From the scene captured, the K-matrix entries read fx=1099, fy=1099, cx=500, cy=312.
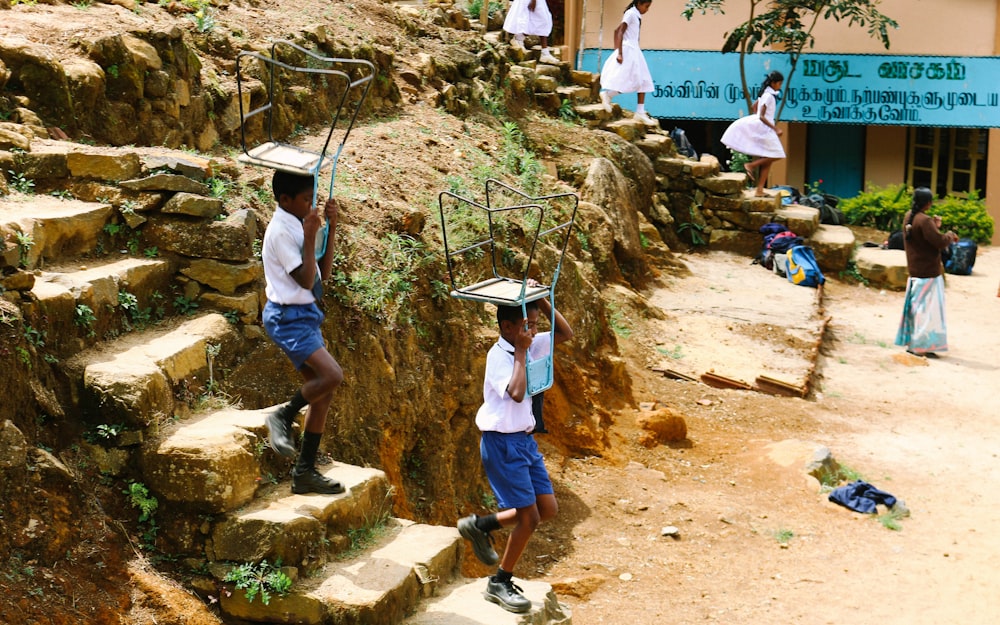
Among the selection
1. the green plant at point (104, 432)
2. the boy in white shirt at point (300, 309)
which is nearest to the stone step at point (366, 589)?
the boy in white shirt at point (300, 309)

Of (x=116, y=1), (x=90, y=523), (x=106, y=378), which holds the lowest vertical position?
(x=90, y=523)

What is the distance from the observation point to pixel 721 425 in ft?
31.8

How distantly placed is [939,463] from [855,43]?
1061cm

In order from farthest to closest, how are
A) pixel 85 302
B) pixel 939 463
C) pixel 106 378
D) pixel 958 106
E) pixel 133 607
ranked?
1. pixel 958 106
2. pixel 939 463
3. pixel 85 302
4. pixel 106 378
5. pixel 133 607

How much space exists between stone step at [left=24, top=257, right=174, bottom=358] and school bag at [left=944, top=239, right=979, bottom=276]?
12.5 m

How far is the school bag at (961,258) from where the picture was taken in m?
15.4

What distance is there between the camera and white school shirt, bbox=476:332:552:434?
16.5 feet

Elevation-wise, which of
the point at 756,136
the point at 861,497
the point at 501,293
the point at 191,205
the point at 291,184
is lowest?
the point at 861,497

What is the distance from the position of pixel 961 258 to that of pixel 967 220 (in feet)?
6.41

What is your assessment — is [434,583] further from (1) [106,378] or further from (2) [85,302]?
(2) [85,302]

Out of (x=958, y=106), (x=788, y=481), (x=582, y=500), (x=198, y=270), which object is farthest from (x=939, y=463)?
Result: (x=958, y=106)

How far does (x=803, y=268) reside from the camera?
13.8 m

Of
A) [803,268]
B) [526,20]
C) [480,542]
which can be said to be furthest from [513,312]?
[526,20]

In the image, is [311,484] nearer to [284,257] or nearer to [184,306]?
[284,257]
